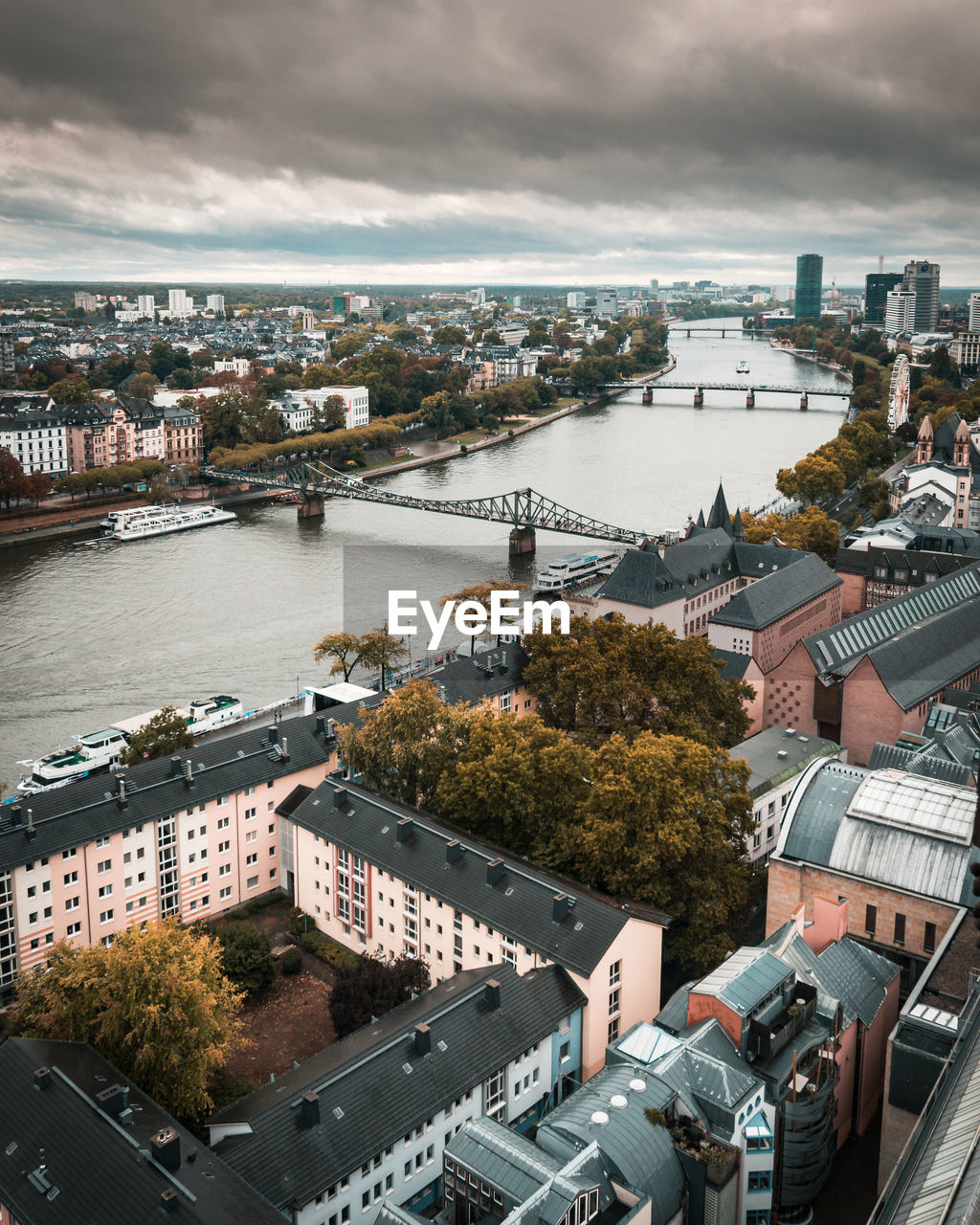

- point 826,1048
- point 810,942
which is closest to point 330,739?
point 810,942

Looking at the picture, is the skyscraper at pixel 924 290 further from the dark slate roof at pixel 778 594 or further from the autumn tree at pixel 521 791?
the autumn tree at pixel 521 791

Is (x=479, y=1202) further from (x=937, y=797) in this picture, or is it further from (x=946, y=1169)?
(x=937, y=797)

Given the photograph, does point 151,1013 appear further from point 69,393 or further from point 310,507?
point 69,393

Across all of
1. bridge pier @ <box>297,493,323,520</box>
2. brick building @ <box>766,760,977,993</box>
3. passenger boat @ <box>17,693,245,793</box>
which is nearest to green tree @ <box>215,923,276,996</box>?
brick building @ <box>766,760,977,993</box>

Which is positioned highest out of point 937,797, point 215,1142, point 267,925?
point 937,797

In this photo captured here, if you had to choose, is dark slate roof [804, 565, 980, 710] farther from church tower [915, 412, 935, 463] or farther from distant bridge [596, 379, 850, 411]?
distant bridge [596, 379, 850, 411]

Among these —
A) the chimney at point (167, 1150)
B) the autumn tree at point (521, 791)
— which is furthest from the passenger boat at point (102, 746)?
the chimney at point (167, 1150)
